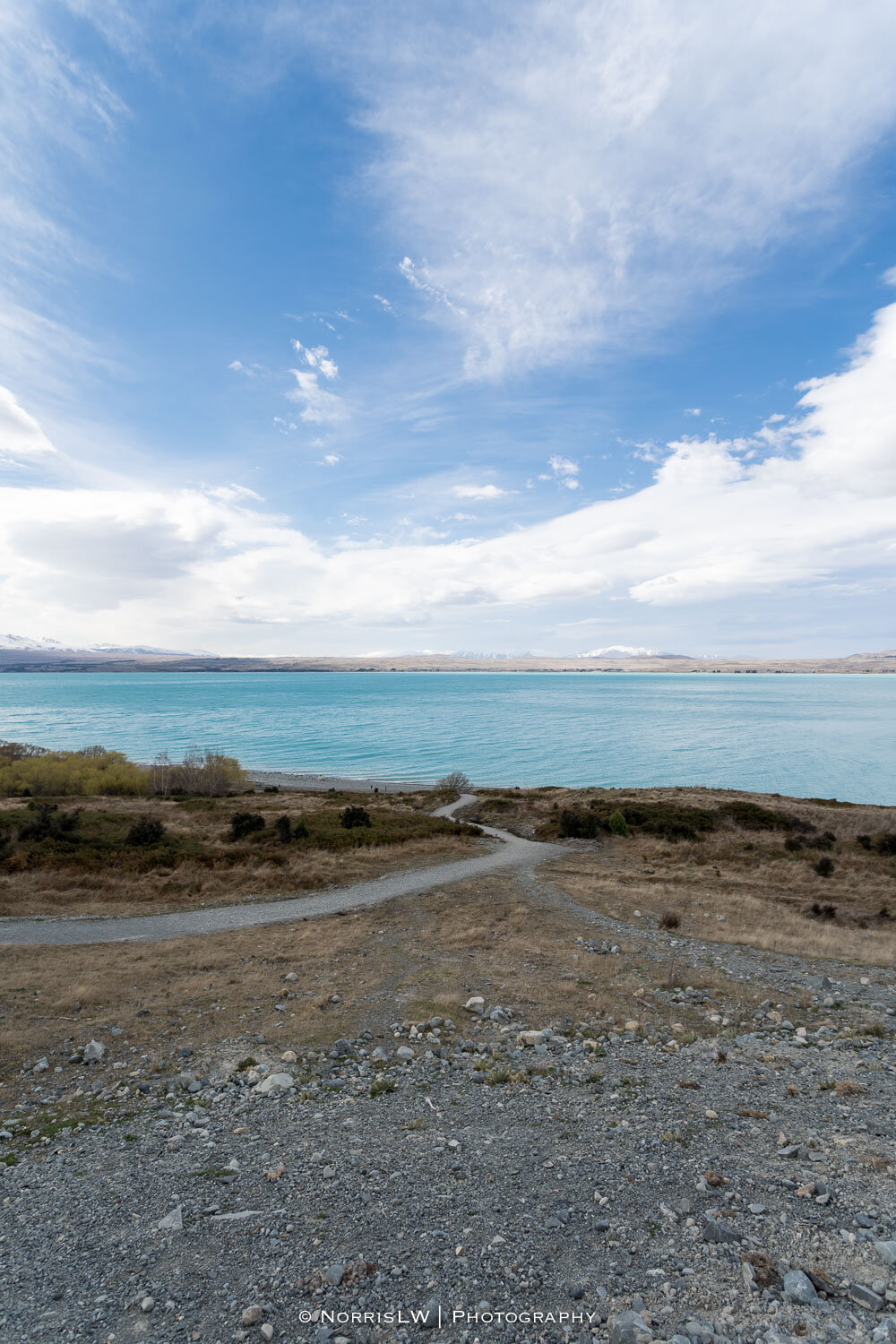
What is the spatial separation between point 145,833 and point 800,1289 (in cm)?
3313

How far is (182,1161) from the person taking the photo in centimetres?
813

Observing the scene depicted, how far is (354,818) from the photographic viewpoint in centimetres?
3769

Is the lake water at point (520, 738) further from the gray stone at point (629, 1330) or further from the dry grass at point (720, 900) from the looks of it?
the gray stone at point (629, 1330)

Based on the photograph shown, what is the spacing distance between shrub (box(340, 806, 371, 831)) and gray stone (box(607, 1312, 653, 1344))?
32.0m

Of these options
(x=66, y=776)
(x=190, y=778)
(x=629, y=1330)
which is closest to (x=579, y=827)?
(x=629, y=1330)

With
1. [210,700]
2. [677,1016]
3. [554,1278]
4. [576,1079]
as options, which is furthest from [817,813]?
[210,700]

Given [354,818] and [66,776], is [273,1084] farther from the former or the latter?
[66,776]

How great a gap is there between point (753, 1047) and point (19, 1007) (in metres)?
16.3

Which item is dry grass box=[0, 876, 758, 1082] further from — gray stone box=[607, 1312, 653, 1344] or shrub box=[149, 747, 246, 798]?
shrub box=[149, 747, 246, 798]

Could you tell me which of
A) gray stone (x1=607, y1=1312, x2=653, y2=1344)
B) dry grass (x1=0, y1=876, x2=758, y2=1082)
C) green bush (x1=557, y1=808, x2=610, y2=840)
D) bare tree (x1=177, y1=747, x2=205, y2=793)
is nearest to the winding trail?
dry grass (x1=0, y1=876, x2=758, y2=1082)

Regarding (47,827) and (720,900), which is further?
(47,827)

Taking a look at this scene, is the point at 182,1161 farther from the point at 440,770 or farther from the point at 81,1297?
the point at 440,770

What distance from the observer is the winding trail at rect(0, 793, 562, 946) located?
19469mm

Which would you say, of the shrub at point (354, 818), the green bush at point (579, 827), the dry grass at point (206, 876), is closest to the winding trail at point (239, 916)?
the dry grass at point (206, 876)
